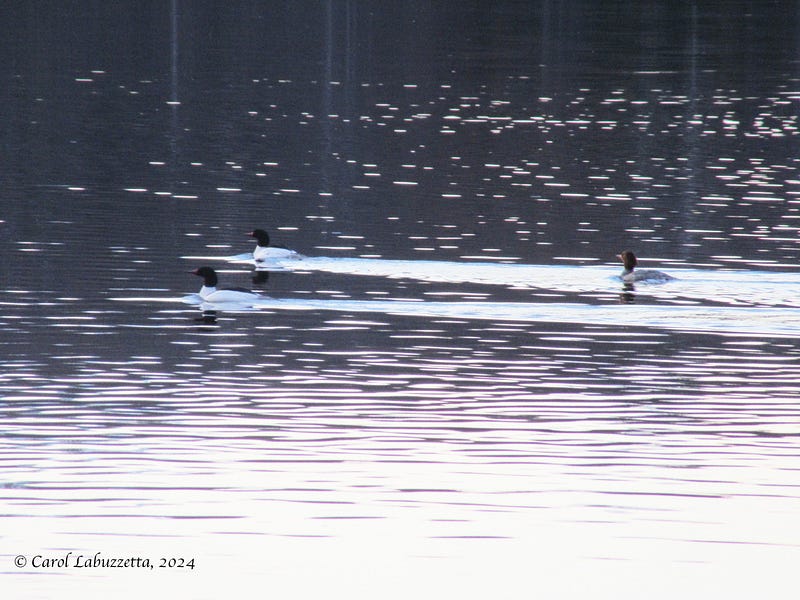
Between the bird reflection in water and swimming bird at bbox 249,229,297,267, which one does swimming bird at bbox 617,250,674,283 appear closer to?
the bird reflection in water

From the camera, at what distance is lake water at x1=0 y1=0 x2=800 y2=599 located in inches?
696

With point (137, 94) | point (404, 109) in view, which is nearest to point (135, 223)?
point (404, 109)

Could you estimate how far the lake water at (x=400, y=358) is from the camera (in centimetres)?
1767

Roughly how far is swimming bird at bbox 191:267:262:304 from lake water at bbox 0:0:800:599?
0.33 m

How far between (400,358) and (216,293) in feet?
20.1

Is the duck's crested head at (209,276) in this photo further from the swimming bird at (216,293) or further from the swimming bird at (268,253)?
the swimming bird at (268,253)

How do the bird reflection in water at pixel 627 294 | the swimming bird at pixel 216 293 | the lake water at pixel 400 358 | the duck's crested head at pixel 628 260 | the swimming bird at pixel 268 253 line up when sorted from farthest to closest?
1. the swimming bird at pixel 268 253
2. the duck's crested head at pixel 628 260
3. the bird reflection in water at pixel 627 294
4. the swimming bird at pixel 216 293
5. the lake water at pixel 400 358

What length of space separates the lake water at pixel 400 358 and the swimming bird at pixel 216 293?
1.09 ft

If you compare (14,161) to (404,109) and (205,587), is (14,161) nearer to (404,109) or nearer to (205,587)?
(404,109)

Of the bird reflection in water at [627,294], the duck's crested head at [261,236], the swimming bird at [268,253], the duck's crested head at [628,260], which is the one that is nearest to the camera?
the bird reflection in water at [627,294]

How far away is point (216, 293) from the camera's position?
106 feet

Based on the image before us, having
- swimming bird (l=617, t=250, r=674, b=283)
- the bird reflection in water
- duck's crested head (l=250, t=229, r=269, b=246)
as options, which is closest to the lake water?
the bird reflection in water

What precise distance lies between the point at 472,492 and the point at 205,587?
4128 mm

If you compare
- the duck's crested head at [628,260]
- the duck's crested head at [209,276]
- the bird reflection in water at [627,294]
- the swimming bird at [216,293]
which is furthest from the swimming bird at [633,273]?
the duck's crested head at [209,276]
